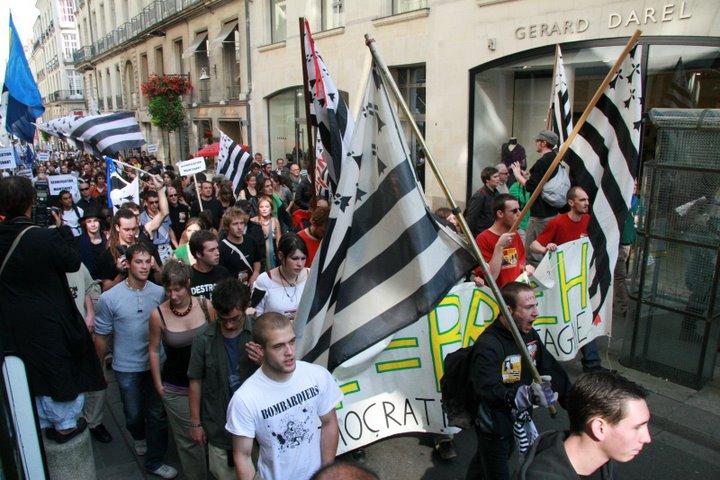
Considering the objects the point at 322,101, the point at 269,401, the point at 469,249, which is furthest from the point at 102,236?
the point at 469,249

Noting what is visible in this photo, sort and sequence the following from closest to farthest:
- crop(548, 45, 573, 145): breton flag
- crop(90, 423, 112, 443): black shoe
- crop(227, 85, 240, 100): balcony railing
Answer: crop(90, 423, 112, 443): black shoe, crop(548, 45, 573, 145): breton flag, crop(227, 85, 240, 100): balcony railing

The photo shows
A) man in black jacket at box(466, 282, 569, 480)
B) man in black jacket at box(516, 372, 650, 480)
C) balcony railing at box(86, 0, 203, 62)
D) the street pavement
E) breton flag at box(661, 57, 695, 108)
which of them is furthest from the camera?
balcony railing at box(86, 0, 203, 62)

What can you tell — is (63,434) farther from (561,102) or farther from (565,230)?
(561,102)

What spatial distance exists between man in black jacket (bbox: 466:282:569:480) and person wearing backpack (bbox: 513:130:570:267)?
363 centimetres

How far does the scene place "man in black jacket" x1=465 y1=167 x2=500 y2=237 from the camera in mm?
6934

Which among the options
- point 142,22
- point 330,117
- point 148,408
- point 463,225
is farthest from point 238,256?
point 142,22

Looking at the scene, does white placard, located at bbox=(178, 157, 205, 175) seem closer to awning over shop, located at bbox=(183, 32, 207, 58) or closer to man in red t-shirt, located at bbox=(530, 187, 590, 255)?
man in red t-shirt, located at bbox=(530, 187, 590, 255)

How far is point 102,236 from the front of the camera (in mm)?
6273

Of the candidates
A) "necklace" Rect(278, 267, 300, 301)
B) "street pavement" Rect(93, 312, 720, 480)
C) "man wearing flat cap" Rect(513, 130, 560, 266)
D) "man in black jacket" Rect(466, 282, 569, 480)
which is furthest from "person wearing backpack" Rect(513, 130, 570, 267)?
"man in black jacket" Rect(466, 282, 569, 480)

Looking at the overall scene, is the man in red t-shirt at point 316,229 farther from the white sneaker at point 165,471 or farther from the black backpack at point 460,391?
the black backpack at point 460,391

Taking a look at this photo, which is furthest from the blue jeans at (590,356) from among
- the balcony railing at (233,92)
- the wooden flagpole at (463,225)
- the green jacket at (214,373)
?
the balcony railing at (233,92)

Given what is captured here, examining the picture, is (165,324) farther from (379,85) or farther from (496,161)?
(496,161)

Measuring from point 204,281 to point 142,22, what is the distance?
3316 cm

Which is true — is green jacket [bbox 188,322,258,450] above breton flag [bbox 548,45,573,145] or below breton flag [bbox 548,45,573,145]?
below
